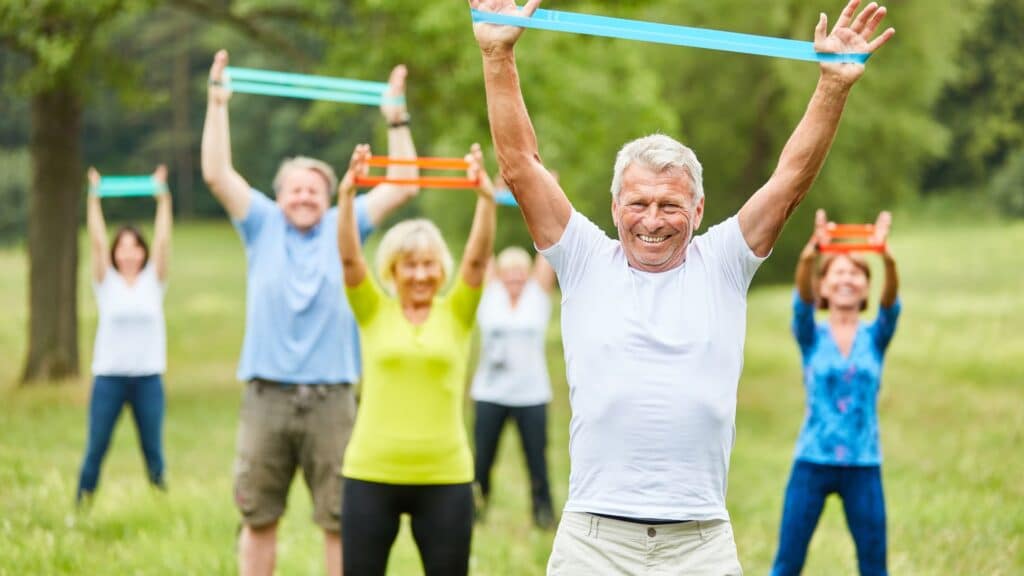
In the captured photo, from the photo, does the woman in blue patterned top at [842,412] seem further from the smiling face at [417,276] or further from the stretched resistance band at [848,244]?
the smiling face at [417,276]

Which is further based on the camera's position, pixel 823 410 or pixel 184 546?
pixel 184 546

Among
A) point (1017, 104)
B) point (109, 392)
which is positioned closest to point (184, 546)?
point (109, 392)

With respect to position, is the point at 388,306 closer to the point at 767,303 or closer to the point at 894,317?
the point at 894,317

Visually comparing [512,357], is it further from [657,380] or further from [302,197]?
[657,380]

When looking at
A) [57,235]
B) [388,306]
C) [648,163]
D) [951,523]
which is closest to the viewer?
[648,163]

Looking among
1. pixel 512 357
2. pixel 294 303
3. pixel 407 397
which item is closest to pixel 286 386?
pixel 294 303

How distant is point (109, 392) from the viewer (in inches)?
365

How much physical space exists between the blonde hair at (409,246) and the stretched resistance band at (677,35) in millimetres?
2042

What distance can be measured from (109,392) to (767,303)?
21442 millimetres

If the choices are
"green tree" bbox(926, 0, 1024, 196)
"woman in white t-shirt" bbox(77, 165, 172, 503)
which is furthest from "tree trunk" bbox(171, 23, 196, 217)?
"woman in white t-shirt" bbox(77, 165, 172, 503)

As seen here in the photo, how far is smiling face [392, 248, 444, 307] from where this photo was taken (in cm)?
580

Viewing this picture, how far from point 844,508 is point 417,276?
258 centimetres

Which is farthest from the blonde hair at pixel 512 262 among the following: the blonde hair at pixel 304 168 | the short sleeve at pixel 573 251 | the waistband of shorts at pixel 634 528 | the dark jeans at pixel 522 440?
the waistband of shorts at pixel 634 528

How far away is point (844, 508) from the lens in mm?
6754
